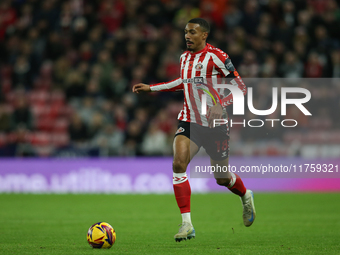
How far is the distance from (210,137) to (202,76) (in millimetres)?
723

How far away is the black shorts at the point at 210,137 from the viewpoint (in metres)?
6.42

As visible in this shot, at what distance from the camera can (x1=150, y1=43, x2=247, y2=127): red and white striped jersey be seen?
6367 millimetres

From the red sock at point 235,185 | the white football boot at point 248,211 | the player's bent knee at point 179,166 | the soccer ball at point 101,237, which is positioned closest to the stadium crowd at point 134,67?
the white football boot at point 248,211

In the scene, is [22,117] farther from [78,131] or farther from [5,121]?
[78,131]

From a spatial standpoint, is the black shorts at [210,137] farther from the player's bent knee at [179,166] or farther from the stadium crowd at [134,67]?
the stadium crowd at [134,67]

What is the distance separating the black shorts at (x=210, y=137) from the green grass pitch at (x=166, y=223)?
1043mm

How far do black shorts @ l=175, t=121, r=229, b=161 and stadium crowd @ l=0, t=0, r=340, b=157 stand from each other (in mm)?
6566

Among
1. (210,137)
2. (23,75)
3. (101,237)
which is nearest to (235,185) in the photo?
(210,137)

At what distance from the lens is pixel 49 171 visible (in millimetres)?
13492

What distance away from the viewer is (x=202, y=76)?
6.42m

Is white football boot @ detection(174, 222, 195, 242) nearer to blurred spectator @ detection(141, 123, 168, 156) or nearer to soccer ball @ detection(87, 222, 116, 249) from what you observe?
soccer ball @ detection(87, 222, 116, 249)

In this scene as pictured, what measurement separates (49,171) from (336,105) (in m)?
7.13

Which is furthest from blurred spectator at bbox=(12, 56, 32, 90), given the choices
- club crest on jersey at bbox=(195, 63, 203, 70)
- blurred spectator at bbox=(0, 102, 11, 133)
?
club crest on jersey at bbox=(195, 63, 203, 70)

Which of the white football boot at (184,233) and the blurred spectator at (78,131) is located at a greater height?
the blurred spectator at (78,131)
